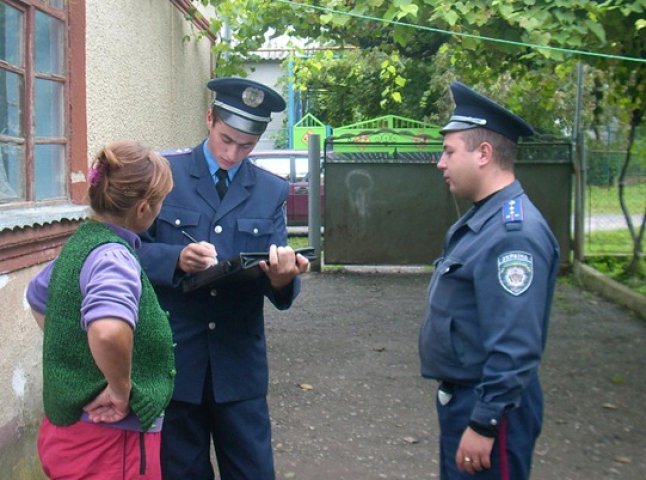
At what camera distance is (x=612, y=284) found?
945 centimetres

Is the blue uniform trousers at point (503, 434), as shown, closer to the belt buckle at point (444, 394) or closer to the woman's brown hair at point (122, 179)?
the belt buckle at point (444, 394)

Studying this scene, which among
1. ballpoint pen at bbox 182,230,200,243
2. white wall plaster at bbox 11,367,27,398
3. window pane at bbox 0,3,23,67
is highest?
window pane at bbox 0,3,23,67

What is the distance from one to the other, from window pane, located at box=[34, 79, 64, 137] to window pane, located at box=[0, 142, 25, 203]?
0.81ft

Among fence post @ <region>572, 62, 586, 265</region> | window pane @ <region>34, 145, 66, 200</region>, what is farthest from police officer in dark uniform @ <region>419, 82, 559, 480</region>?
fence post @ <region>572, 62, 586, 265</region>

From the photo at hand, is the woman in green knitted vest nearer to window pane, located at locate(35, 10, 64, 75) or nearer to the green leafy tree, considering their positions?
window pane, located at locate(35, 10, 64, 75)

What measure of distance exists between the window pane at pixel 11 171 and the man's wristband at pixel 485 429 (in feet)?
8.51

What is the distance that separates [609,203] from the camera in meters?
10.6

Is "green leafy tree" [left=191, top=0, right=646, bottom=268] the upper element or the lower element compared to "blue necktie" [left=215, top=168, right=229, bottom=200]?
upper

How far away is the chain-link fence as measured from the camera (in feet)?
33.2

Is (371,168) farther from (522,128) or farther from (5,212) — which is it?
(522,128)

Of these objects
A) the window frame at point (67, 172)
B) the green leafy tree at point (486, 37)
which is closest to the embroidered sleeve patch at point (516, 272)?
the window frame at point (67, 172)

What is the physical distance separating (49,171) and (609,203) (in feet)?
25.6

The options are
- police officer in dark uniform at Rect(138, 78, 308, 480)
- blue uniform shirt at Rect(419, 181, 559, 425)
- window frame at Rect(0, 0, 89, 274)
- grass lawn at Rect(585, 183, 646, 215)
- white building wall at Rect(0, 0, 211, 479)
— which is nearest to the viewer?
blue uniform shirt at Rect(419, 181, 559, 425)

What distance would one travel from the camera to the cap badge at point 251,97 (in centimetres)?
314
